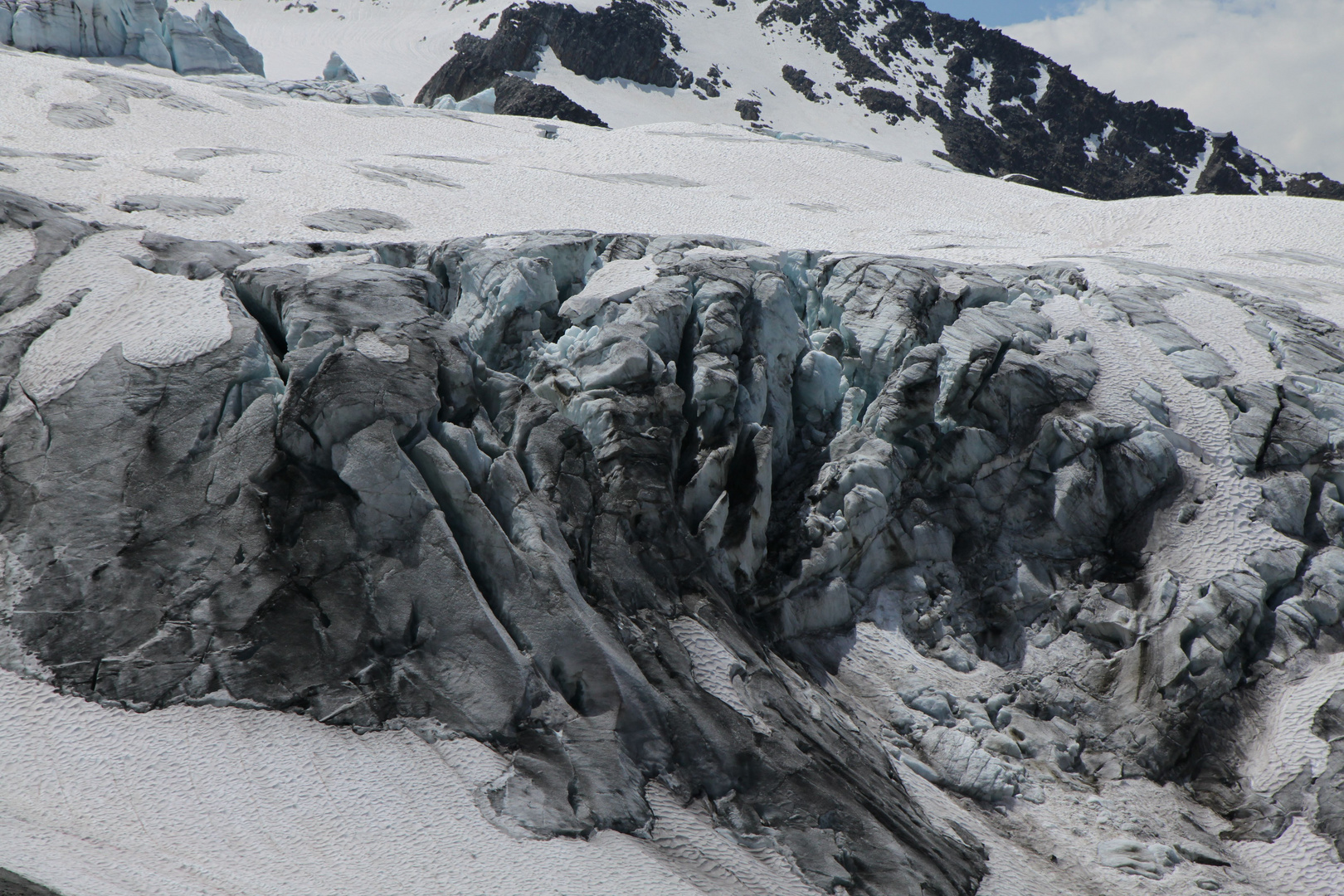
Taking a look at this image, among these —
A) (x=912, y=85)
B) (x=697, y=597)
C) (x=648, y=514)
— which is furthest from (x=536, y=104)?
(x=912, y=85)

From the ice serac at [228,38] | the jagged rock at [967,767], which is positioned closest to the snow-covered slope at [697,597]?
the jagged rock at [967,767]

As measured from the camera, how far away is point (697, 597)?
38.0ft

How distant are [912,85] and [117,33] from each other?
72.6m

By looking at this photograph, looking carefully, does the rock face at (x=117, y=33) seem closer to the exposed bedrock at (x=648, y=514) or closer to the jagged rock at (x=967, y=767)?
the exposed bedrock at (x=648, y=514)

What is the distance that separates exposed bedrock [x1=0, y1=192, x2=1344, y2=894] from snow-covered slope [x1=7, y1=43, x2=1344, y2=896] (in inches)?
2.9

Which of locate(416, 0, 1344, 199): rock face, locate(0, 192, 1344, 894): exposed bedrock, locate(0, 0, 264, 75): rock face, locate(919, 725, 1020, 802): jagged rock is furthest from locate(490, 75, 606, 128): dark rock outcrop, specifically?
locate(919, 725, 1020, 802): jagged rock

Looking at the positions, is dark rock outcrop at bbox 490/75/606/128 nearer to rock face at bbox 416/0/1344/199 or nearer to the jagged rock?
rock face at bbox 416/0/1344/199

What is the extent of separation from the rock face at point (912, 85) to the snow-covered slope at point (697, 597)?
181ft

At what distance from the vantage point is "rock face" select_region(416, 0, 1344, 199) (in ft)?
249

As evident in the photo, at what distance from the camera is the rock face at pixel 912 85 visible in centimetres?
7588

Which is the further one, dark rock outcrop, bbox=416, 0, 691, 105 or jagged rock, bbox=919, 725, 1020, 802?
dark rock outcrop, bbox=416, 0, 691, 105

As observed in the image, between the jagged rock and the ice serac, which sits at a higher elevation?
the ice serac

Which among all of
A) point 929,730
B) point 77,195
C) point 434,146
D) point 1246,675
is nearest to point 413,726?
point 929,730

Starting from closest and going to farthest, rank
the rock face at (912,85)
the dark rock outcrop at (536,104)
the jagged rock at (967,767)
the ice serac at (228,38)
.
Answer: the jagged rock at (967,767) < the ice serac at (228,38) < the dark rock outcrop at (536,104) < the rock face at (912,85)
